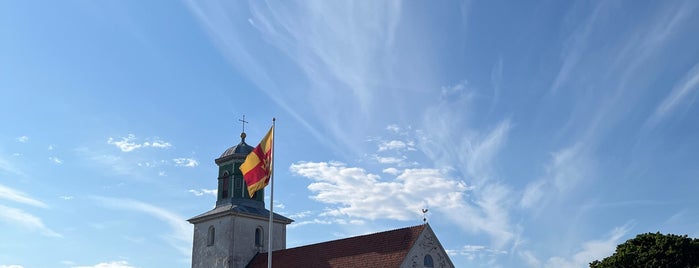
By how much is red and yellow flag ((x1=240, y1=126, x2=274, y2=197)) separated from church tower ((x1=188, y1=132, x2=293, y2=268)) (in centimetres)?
1628

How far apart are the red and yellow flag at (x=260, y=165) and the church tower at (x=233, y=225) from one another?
16283 mm

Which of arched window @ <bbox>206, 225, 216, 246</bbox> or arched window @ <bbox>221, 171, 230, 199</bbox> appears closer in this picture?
arched window @ <bbox>206, 225, 216, 246</bbox>

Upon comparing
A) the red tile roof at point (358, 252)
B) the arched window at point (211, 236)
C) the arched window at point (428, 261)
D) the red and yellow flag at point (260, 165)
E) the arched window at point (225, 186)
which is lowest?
the arched window at point (428, 261)

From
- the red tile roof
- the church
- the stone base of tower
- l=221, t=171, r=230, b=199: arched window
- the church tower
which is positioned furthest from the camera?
l=221, t=171, r=230, b=199: arched window

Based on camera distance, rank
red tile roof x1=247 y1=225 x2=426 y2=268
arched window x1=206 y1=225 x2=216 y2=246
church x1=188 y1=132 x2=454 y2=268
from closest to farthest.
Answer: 1. red tile roof x1=247 y1=225 x2=426 y2=268
2. church x1=188 y1=132 x2=454 y2=268
3. arched window x1=206 y1=225 x2=216 y2=246

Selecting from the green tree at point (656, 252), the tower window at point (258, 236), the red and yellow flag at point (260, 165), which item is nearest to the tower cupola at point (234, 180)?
the tower window at point (258, 236)

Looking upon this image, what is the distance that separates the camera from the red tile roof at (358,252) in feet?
115

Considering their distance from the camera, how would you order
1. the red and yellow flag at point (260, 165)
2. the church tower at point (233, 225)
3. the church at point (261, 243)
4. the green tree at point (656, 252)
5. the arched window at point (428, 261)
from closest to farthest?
the red and yellow flag at point (260, 165) < the arched window at point (428, 261) < the church at point (261, 243) < the green tree at point (656, 252) < the church tower at point (233, 225)

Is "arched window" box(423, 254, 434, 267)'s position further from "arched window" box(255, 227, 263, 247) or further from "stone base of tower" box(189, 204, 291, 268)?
"arched window" box(255, 227, 263, 247)

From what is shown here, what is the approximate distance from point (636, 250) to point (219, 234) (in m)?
29.3

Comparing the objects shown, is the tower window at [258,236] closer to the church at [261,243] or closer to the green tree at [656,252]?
the church at [261,243]

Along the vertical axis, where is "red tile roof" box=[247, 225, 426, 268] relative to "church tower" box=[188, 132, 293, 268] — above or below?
below

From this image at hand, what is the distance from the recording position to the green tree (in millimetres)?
43500

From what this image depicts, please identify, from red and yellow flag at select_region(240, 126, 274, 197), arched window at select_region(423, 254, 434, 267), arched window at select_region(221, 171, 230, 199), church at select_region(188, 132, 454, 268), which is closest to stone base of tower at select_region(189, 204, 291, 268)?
church at select_region(188, 132, 454, 268)
